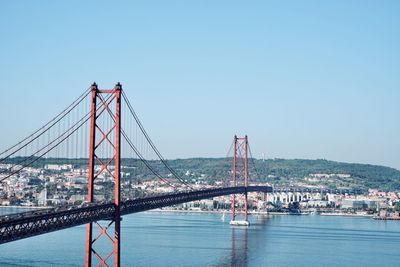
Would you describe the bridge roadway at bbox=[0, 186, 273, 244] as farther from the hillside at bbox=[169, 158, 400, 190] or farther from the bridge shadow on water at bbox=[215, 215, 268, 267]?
the hillside at bbox=[169, 158, 400, 190]

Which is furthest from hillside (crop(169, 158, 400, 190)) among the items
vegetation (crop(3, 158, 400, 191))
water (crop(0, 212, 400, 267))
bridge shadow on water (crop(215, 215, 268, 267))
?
water (crop(0, 212, 400, 267))

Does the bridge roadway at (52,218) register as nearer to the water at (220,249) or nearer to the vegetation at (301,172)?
the water at (220,249)

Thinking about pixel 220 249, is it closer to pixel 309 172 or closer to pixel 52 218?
pixel 52 218

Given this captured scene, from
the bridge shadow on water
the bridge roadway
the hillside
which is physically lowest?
the bridge shadow on water

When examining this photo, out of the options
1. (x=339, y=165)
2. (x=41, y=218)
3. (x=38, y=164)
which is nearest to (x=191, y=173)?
(x=339, y=165)

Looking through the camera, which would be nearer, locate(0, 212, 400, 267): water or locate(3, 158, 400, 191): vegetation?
locate(0, 212, 400, 267): water

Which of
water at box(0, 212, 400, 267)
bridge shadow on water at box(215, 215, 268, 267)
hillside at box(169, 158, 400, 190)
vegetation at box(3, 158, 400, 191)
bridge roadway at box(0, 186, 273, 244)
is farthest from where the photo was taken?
hillside at box(169, 158, 400, 190)

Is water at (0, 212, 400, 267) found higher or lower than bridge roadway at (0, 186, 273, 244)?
lower

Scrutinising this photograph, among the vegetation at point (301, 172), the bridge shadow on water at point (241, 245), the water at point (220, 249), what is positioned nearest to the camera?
the water at point (220, 249)

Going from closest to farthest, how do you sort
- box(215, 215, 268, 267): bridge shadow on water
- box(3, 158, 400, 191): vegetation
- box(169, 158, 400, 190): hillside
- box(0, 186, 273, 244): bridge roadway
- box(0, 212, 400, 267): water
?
box(0, 186, 273, 244): bridge roadway < box(0, 212, 400, 267): water < box(215, 215, 268, 267): bridge shadow on water < box(3, 158, 400, 191): vegetation < box(169, 158, 400, 190): hillside

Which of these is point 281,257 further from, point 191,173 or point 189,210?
point 191,173

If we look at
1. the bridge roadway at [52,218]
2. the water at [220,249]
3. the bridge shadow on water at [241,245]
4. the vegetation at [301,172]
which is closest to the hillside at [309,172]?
the vegetation at [301,172]
